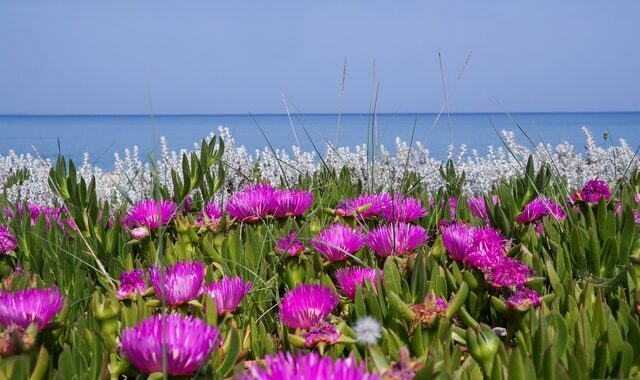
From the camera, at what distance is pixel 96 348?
0.98 metres

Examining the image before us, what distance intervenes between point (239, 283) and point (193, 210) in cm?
112

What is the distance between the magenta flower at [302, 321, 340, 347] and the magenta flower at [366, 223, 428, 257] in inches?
19.5

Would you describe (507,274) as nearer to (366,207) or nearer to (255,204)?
(366,207)

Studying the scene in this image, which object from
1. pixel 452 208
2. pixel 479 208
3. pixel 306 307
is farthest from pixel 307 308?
pixel 452 208

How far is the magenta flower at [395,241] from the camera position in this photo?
4.61 feet

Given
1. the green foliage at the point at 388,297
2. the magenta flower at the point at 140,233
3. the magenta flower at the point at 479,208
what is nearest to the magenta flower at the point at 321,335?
the green foliage at the point at 388,297

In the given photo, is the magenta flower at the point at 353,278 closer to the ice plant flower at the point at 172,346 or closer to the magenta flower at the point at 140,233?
the ice plant flower at the point at 172,346

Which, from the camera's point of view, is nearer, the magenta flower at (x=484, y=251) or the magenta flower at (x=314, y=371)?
the magenta flower at (x=314, y=371)

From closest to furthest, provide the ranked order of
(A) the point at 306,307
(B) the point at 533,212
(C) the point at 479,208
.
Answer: (A) the point at 306,307
(B) the point at 533,212
(C) the point at 479,208

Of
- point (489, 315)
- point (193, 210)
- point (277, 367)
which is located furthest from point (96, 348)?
point (193, 210)

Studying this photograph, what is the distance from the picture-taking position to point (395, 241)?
4.61 ft

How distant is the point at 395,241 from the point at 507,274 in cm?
27

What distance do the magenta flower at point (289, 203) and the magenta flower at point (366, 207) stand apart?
0.31ft

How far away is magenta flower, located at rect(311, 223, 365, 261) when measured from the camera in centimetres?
138
